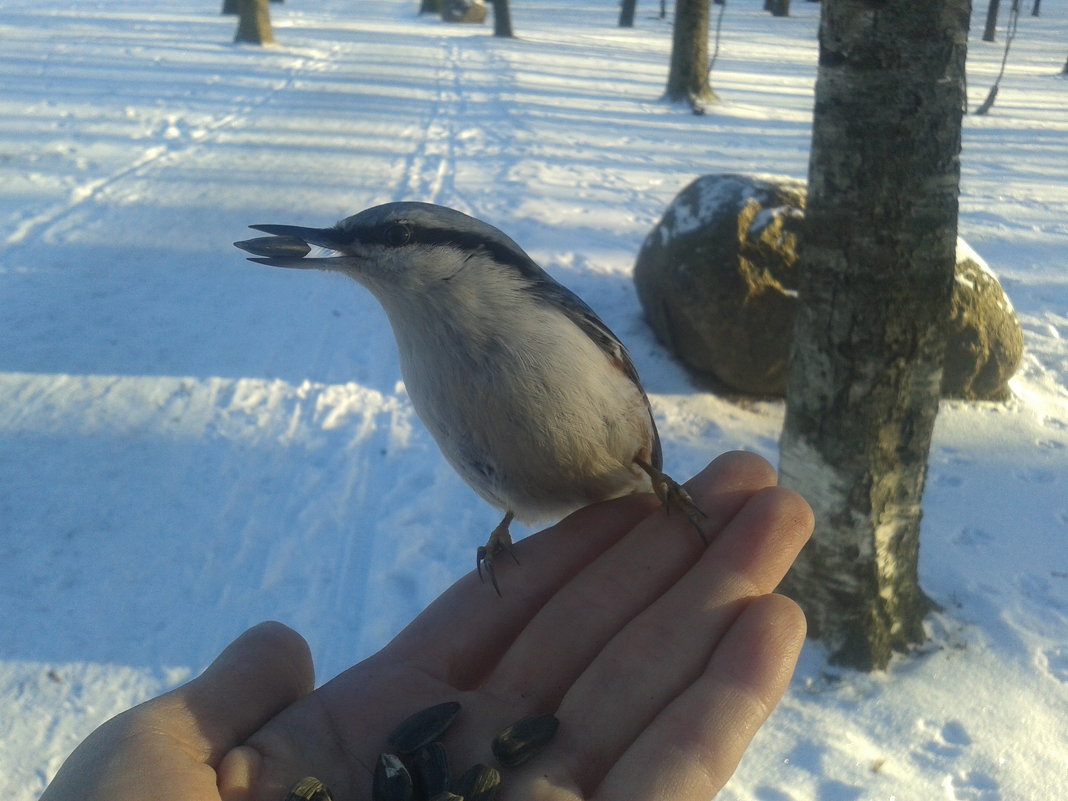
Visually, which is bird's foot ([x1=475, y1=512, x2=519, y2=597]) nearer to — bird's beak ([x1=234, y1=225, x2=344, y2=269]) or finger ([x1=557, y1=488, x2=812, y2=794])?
finger ([x1=557, y1=488, x2=812, y2=794])

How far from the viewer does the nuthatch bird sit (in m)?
2.13

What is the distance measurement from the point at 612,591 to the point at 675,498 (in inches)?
12.0

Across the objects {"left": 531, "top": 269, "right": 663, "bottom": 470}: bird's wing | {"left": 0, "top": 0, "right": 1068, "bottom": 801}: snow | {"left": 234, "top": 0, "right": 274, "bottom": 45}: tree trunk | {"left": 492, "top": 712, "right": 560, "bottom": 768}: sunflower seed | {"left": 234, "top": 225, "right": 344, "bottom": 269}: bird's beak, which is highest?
{"left": 234, "top": 0, "right": 274, "bottom": 45}: tree trunk

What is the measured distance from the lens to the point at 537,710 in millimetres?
2189

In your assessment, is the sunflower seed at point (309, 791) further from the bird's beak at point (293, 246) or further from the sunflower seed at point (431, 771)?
the bird's beak at point (293, 246)

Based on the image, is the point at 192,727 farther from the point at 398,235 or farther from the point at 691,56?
the point at 691,56

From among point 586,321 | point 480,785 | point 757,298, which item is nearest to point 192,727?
point 480,785

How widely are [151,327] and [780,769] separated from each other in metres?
4.75

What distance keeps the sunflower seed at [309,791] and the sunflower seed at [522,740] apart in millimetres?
381

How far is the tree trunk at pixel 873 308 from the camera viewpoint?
265 centimetres

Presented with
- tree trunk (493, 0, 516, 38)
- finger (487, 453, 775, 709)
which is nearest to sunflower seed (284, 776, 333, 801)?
finger (487, 453, 775, 709)

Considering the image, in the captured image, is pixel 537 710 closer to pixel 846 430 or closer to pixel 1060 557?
pixel 846 430

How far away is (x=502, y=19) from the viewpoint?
2259 centimetres

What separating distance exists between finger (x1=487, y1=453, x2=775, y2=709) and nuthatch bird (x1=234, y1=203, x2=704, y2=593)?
0.29m
